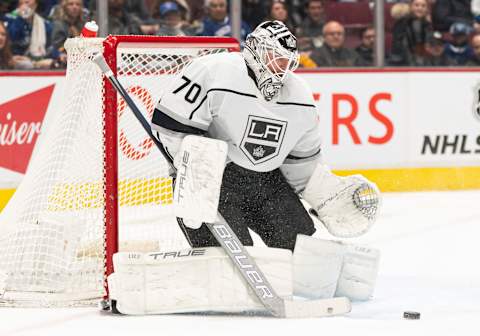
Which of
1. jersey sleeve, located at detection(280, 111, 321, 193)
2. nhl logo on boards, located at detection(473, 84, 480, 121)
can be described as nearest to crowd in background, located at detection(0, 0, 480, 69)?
nhl logo on boards, located at detection(473, 84, 480, 121)

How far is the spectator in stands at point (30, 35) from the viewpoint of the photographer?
6.15 meters

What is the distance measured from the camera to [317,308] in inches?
131

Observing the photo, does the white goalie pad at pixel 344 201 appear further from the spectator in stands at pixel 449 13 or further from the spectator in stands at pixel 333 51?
the spectator in stands at pixel 449 13

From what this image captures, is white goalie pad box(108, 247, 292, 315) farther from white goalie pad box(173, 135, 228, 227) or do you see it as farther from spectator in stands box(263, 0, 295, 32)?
spectator in stands box(263, 0, 295, 32)

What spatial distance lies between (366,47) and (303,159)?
3.49m

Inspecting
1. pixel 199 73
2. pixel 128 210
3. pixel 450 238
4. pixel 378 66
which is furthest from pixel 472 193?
pixel 199 73

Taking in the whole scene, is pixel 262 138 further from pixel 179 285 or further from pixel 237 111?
pixel 179 285

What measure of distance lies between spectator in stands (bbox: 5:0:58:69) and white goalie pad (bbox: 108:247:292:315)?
306 centimetres

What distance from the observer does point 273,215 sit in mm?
3662

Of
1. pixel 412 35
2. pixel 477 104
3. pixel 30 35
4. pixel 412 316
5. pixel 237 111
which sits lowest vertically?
pixel 477 104

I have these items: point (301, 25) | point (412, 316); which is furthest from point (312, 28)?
point (412, 316)

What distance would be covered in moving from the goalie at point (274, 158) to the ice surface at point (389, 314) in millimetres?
174

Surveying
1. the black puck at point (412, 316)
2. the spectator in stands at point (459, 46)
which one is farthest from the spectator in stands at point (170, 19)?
the black puck at point (412, 316)

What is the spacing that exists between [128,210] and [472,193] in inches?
129
